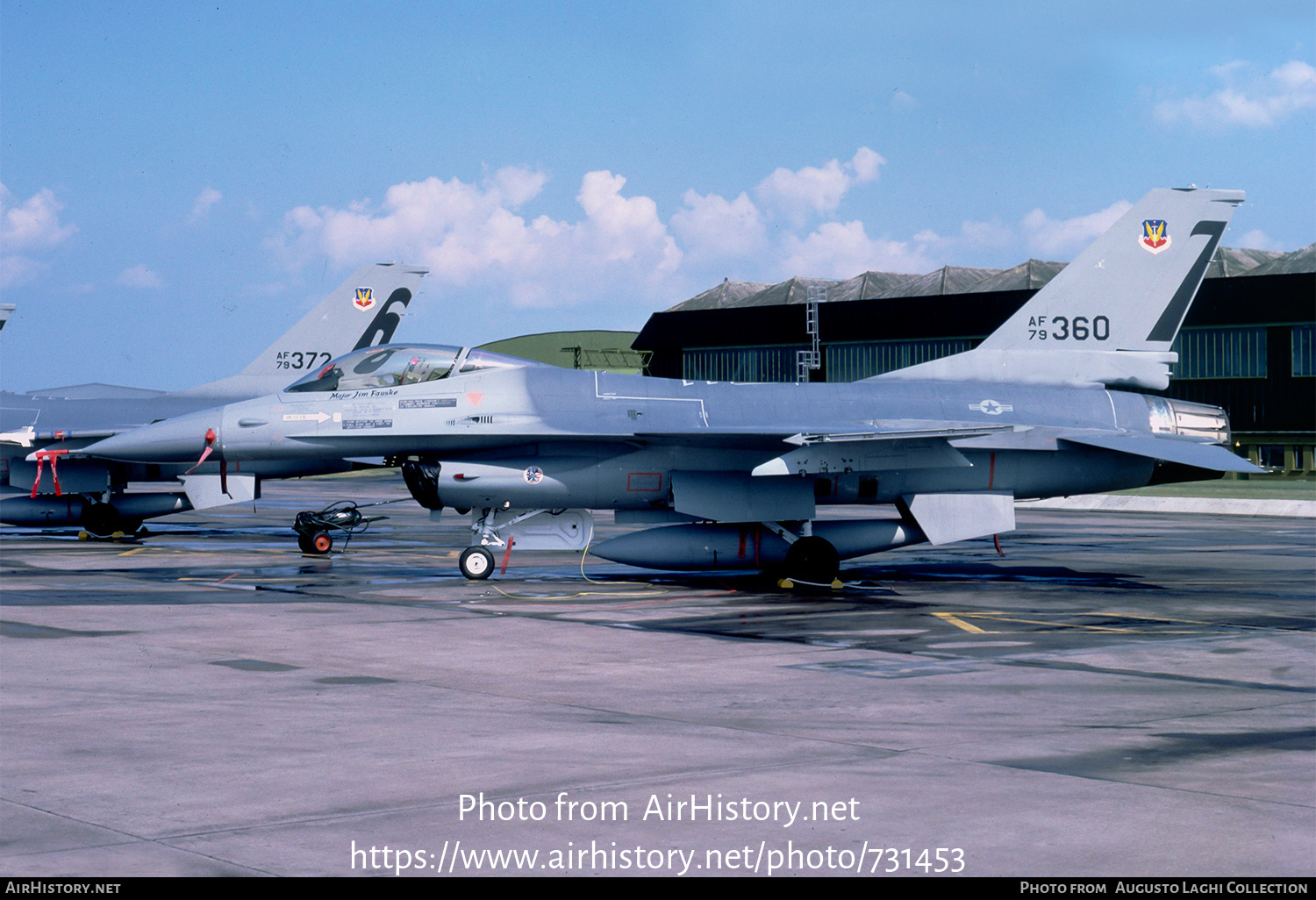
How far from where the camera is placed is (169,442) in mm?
18688

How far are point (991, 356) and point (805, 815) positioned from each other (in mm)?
15299

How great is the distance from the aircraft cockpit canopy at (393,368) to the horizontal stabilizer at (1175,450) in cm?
864

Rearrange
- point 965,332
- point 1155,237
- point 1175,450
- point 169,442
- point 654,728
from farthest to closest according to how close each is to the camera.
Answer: point 965,332, point 1155,237, point 169,442, point 1175,450, point 654,728

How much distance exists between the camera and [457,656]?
12.0 metres

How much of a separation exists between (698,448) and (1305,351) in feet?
147

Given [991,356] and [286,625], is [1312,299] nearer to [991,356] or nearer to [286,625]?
[991,356]

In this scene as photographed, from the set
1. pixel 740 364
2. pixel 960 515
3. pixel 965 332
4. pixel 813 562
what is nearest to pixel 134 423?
pixel 813 562

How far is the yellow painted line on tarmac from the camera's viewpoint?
1394cm

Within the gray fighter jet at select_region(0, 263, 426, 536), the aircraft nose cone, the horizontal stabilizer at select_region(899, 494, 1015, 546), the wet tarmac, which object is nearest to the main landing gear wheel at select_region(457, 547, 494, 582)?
the wet tarmac

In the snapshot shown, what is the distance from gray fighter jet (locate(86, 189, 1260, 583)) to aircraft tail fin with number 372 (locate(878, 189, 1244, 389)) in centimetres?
53

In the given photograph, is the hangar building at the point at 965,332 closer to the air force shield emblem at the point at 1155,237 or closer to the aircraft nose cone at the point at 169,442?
the air force shield emblem at the point at 1155,237

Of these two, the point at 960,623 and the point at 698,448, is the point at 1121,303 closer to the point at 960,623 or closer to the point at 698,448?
the point at 698,448

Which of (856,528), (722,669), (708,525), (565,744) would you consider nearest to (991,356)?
(856,528)
